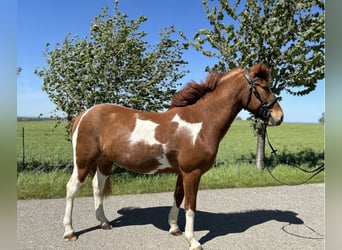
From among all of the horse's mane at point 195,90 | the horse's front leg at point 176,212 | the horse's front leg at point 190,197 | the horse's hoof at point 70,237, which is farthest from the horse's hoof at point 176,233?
the horse's mane at point 195,90

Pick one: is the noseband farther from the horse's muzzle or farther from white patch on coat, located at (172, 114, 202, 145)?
→ white patch on coat, located at (172, 114, 202, 145)

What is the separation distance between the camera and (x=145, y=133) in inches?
155

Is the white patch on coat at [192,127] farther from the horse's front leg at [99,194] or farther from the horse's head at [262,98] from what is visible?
the horse's front leg at [99,194]

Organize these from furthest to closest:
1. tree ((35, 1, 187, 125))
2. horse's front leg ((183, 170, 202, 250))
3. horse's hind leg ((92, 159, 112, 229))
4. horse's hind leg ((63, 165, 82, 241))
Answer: tree ((35, 1, 187, 125)) < horse's hind leg ((92, 159, 112, 229)) < horse's hind leg ((63, 165, 82, 241)) < horse's front leg ((183, 170, 202, 250))

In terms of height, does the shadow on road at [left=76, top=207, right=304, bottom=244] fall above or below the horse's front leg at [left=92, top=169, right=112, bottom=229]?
below

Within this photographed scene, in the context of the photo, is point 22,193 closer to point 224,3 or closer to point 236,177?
point 236,177

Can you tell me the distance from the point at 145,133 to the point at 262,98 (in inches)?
63.7

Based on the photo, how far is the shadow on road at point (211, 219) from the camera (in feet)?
14.5

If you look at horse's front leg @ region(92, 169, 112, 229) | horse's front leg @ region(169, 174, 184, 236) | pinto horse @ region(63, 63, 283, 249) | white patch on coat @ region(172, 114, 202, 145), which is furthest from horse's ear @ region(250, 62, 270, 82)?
horse's front leg @ region(92, 169, 112, 229)

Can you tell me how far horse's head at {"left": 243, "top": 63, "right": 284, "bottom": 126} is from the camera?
3.86 m

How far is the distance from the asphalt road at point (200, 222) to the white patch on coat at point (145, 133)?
1.34 meters

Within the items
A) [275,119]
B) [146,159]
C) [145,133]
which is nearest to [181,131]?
[145,133]

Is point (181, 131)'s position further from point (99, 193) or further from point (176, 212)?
point (99, 193)
